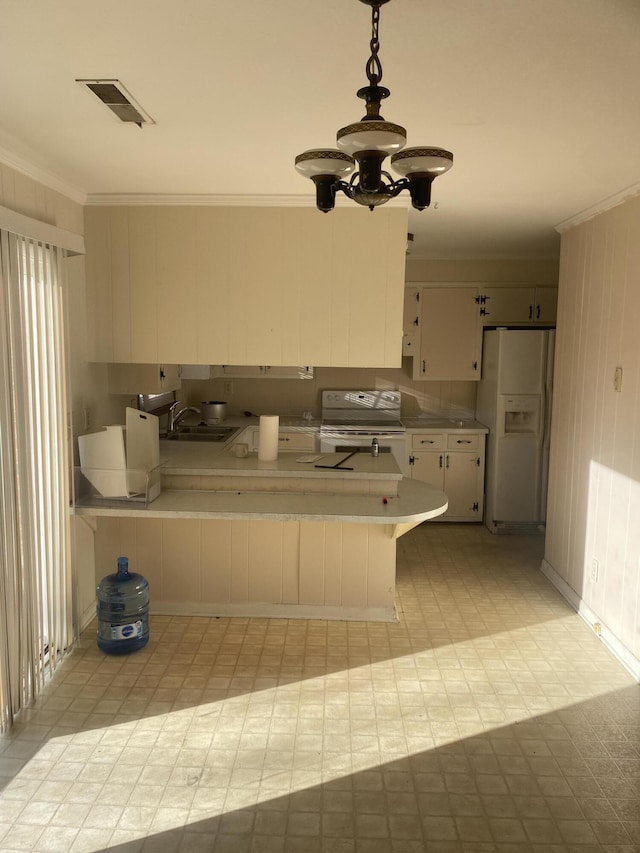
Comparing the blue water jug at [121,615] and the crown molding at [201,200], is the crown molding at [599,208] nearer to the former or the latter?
the crown molding at [201,200]

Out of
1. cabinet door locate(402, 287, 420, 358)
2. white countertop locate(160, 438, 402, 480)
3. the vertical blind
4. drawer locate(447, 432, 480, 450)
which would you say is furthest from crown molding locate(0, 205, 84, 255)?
drawer locate(447, 432, 480, 450)

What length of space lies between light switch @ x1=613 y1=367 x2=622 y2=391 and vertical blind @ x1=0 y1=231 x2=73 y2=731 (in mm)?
2907

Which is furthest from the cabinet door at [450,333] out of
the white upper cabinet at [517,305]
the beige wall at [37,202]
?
the beige wall at [37,202]

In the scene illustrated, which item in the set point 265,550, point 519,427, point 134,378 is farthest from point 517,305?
point 134,378

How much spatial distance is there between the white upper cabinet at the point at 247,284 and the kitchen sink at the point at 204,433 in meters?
1.21

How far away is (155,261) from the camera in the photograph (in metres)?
4.04

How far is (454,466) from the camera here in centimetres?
619

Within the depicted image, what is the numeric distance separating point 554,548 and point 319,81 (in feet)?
12.1

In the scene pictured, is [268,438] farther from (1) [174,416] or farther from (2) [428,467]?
(2) [428,467]

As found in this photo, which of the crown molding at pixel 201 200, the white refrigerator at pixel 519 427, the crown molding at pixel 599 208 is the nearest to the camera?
the crown molding at pixel 599 208

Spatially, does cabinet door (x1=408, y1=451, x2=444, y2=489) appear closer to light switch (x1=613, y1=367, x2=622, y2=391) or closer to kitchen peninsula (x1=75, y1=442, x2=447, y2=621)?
kitchen peninsula (x1=75, y1=442, x2=447, y2=621)

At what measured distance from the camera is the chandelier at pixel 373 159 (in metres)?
1.63

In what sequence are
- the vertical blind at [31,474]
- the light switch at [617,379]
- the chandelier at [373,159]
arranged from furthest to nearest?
the light switch at [617,379]
the vertical blind at [31,474]
the chandelier at [373,159]

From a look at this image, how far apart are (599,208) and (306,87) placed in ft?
7.78
